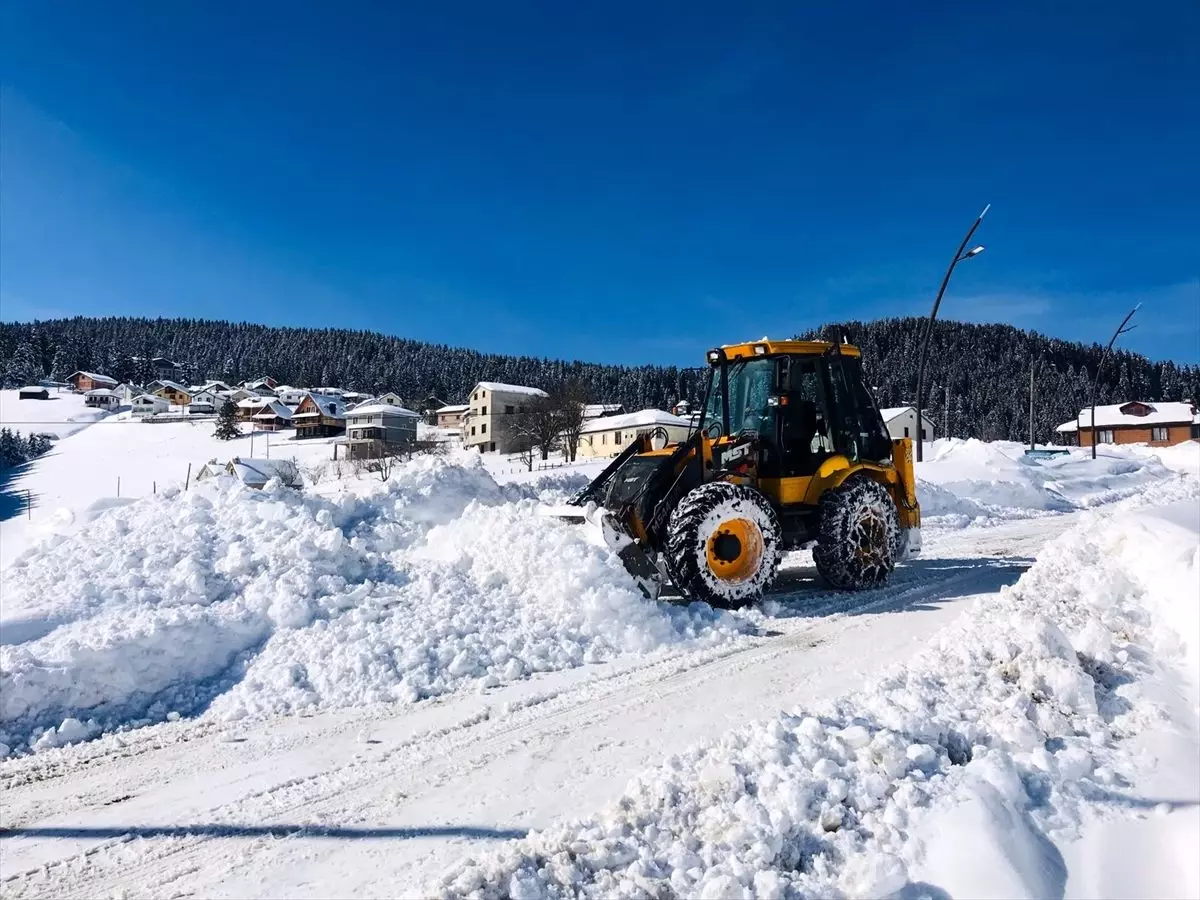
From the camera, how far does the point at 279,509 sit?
9.13 m

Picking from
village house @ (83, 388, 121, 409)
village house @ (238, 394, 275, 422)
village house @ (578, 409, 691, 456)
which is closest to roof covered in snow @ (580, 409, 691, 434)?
village house @ (578, 409, 691, 456)

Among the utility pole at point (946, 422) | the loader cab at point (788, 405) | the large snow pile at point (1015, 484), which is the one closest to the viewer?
the loader cab at point (788, 405)

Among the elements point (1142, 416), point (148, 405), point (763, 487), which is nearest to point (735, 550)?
point (763, 487)

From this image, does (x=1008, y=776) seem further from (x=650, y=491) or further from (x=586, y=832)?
(x=650, y=491)

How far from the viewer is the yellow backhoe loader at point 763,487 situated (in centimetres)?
775

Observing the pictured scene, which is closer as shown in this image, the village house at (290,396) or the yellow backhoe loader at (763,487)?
the yellow backhoe loader at (763,487)

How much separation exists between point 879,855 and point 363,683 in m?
4.01

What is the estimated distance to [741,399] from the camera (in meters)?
9.27

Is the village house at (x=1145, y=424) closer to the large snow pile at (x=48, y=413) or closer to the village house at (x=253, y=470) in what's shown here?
the village house at (x=253, y=470)

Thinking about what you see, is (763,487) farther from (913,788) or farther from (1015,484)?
(1015,484)

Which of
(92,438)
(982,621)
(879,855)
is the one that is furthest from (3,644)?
(92,438)

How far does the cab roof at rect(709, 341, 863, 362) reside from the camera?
29.5 feet

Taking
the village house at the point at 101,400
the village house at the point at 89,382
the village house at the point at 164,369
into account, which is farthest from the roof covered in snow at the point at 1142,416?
the village house at the point at 164,369

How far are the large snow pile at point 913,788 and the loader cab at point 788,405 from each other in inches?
144
